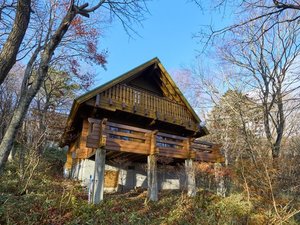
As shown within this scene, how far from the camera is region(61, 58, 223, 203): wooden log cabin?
9453 mm

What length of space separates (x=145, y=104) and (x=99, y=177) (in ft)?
16.8

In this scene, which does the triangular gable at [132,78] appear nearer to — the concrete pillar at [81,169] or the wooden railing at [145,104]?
the wooden railing at [145,104]

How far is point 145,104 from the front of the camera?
41.1 ft

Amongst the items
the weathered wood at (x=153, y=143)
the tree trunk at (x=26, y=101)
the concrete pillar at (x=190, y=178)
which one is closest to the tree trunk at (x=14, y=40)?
the tree trunk at (x=26, y=101)

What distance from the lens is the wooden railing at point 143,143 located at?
8.98 meters

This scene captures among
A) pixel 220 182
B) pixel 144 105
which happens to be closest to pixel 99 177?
pixel 144 105

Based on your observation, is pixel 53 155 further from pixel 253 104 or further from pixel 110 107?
pixel 253 104

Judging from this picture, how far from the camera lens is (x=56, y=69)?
21.3 m

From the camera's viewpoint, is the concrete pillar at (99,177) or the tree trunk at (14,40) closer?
the tree trunk at (14,40)

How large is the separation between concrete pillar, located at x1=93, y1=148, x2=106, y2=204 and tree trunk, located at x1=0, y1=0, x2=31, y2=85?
4.83 m

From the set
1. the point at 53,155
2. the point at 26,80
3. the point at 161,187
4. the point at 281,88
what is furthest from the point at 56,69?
the point at 281,88

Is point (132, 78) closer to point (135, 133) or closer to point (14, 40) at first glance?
point (135, 133)

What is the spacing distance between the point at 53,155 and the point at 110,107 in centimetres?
1255

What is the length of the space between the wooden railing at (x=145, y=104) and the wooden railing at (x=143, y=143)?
4.07 feet
